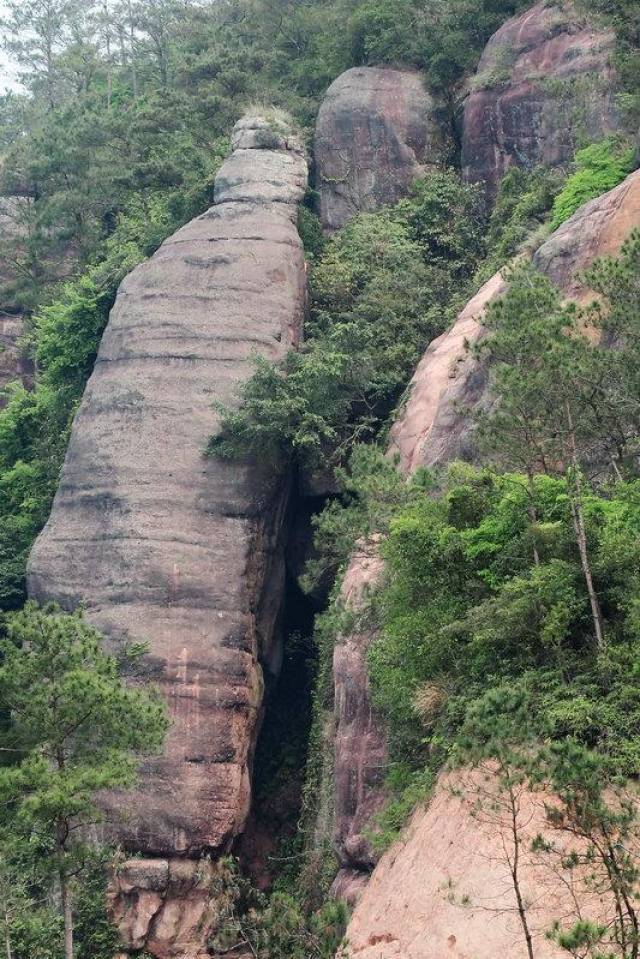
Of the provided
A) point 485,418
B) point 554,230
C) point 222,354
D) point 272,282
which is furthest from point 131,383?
point 485,418

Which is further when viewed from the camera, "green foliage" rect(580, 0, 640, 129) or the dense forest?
"green foliage" rect(580, 0, 640, 129)

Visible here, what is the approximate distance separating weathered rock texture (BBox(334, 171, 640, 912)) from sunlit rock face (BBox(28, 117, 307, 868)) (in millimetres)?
2583

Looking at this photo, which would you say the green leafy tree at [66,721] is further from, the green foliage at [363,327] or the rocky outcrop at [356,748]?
the green foliage at [363,327]

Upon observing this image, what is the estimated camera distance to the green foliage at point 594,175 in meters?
22.7

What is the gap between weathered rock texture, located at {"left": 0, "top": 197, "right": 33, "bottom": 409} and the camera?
3488 cm

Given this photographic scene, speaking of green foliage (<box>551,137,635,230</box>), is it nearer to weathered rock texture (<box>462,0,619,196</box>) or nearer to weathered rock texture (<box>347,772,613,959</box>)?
weathered rock texture (<box>462,0,619,196</box>)

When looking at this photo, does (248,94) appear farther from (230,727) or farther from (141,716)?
(141,716)

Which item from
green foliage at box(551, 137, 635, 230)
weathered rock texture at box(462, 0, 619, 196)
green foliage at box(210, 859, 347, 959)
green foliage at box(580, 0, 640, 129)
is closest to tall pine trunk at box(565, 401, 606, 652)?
green foliage at box(210, 859, 347, 959)

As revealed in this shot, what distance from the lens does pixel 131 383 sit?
80.0 ft

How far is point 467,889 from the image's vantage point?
39.4 feet

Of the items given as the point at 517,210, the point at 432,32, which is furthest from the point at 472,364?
the point at 432,32

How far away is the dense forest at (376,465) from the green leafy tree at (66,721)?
0.04 meters

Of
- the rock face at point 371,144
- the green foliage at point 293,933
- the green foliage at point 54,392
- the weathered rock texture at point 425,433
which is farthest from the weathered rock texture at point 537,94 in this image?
the green foliage at point 293,933

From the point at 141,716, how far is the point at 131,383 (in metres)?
11.1
